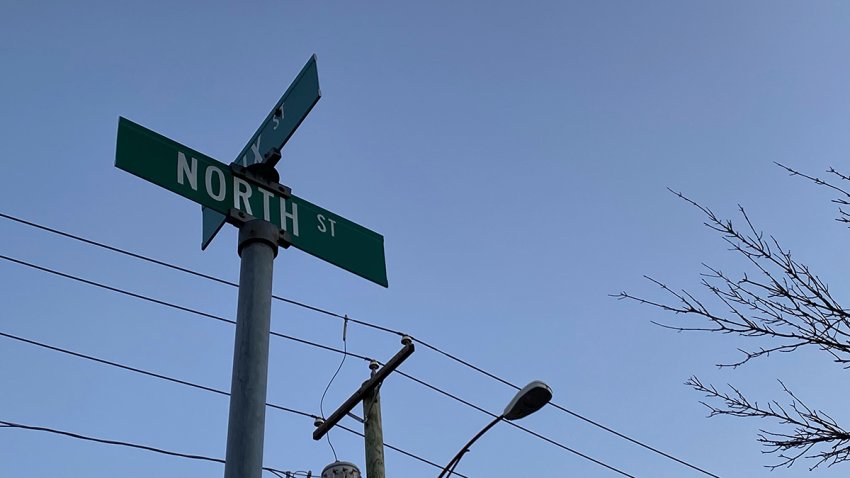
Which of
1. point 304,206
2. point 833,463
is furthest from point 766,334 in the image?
point 304,206

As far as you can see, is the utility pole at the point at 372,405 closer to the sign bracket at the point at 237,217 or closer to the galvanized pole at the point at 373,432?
the galvanized pole at the point at 373,432

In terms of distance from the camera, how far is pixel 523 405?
6.96m

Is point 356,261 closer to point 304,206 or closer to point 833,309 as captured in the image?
point 304,206

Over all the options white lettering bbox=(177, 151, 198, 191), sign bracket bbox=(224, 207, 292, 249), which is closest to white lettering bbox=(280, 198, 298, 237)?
sign bracket bbox=(224, 207, 292, 249)

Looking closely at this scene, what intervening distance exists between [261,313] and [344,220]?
0.98m

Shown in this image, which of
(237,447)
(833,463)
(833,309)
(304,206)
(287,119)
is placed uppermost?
(287,119)

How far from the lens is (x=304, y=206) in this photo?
4.18m

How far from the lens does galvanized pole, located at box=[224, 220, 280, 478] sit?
3.10 m

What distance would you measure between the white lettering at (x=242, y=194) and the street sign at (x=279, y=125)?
120 mm

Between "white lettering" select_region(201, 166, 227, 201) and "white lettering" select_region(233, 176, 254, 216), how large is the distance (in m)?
0.05

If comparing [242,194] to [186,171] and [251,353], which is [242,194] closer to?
[186,171]

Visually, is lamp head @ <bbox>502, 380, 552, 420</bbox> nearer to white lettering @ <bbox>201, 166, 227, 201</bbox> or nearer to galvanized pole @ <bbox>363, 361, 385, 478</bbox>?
galvanized pole @ <bbox>363, 361, 385, 478</bbox>

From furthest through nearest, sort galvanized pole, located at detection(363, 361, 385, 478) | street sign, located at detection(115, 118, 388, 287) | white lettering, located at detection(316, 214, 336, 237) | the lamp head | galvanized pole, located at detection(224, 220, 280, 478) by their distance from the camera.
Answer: galvanized pole, located at detection(363, 361, 385, 478)
the lamp head
white lettering, located at detection(316, 214, 336, 237)
street sign, located at detection(115, 118, 388, 287)
galvanized pole, located at detection(224, 220, 280, 478)

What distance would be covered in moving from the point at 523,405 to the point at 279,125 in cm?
357
